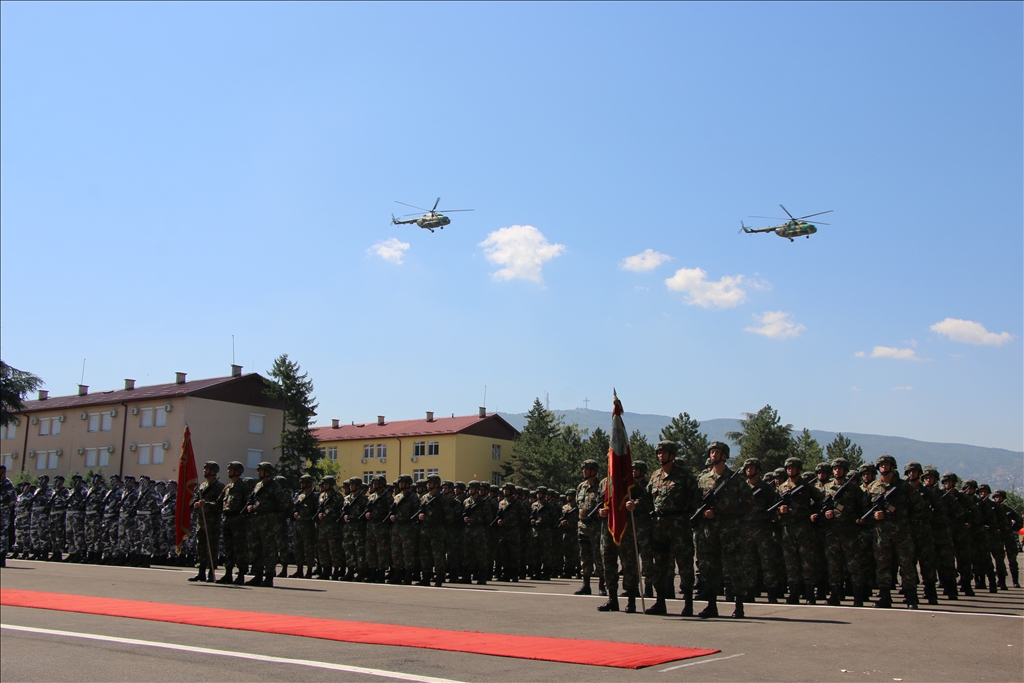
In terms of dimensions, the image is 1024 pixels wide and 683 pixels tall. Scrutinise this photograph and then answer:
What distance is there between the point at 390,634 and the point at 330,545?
8593 mm

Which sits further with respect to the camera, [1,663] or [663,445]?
[663,445]

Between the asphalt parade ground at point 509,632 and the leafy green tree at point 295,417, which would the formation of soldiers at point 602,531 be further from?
the leafy green tree at point 295,417

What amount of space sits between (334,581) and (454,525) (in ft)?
8.27

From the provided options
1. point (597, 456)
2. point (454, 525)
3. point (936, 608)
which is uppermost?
point (597, 456)

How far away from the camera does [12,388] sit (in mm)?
47156

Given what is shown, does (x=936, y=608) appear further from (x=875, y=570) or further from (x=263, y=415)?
(x=263, y=415)

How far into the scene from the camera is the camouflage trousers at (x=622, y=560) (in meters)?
10.3

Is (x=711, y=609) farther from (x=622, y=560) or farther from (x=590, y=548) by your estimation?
(x=590, y=548)

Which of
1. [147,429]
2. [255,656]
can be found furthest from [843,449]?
[255,656]

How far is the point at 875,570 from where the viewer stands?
39.1 feet

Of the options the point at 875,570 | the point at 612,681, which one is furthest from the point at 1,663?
the point at 875,570

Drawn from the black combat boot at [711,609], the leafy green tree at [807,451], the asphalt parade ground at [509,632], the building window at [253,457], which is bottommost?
the asphalt parade ground at [509,632]

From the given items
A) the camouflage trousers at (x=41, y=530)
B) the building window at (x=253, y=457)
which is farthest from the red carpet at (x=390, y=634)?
the building window at (x=253, y=457)

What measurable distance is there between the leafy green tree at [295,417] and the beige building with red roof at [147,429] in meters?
0.79
